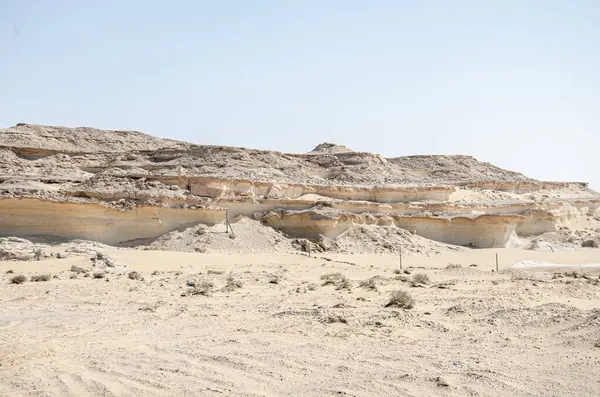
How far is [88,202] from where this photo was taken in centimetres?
2400

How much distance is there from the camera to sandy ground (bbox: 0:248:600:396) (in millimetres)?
6109

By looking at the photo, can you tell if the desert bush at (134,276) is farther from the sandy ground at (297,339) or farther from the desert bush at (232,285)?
the desert bush at (232,285)

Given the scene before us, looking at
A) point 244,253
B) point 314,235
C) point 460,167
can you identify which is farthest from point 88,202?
point 460,167

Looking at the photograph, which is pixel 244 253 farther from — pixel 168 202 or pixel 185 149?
pixel 185 149

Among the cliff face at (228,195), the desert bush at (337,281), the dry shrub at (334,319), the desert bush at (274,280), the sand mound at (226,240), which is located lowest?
the desert bush at (274,280)

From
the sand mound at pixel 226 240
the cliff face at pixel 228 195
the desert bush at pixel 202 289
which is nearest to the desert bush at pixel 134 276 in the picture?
the desert bush at pixel 202 289

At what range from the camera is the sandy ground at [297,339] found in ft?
20.0

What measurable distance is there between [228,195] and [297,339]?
67.1 feet

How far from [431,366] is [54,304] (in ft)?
28.1

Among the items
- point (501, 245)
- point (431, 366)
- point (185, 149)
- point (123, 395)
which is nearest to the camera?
point (123, 395)

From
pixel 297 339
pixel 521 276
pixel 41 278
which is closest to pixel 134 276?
pixel 41 278

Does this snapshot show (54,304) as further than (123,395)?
Yes

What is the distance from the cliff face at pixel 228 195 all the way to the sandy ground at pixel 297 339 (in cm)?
878

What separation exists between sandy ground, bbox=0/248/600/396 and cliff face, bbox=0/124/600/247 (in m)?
8.78
